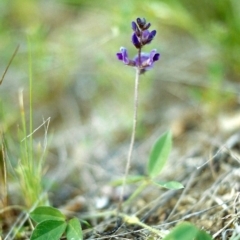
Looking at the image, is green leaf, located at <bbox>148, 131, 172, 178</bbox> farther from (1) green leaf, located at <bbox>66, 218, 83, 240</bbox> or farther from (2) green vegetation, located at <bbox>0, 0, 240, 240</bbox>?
(1) green leaf, located at <bbox>66, 218, 83, 240</bbox>

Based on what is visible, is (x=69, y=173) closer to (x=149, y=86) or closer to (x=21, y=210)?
(x=21, y=210)

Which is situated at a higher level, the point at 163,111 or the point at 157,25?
the point at 157,25

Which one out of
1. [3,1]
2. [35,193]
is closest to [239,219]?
[35,193]

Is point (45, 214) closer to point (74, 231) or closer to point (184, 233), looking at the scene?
point (74, 231)

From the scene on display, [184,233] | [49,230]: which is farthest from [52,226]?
[184,233]

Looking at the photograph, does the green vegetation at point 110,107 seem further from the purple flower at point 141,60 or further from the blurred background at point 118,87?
the purple flower at point 141,60

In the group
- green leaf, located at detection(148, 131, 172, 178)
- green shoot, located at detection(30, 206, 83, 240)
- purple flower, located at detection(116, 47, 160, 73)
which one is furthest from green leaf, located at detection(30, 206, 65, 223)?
purple flower, located at detection(116, 47, 160, 73)
